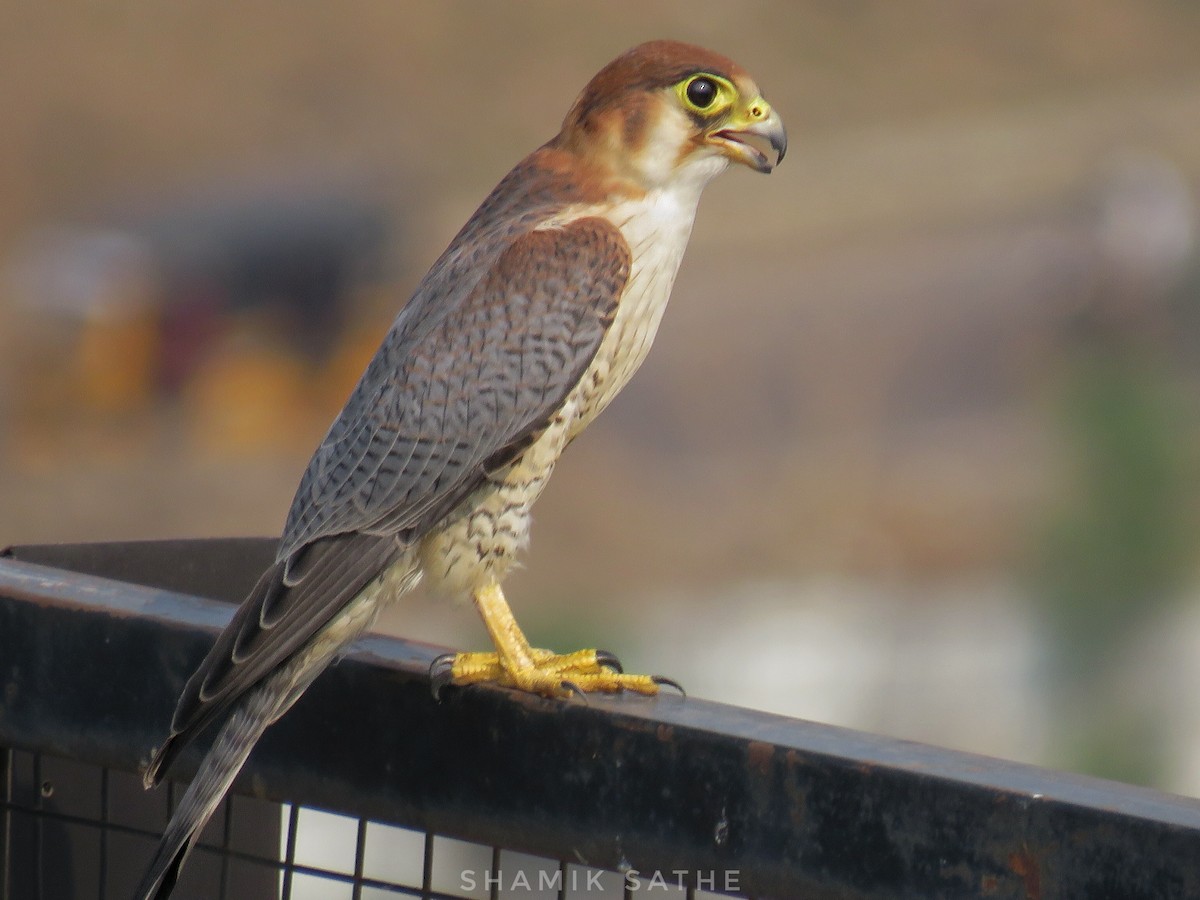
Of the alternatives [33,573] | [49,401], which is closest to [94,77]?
[49,401]

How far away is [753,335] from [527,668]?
14.1 m

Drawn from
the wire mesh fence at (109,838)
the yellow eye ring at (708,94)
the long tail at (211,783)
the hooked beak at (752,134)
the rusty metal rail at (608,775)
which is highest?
the yellow eye ring at (708,94)

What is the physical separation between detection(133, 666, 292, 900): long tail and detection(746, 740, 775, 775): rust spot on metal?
0.72 m

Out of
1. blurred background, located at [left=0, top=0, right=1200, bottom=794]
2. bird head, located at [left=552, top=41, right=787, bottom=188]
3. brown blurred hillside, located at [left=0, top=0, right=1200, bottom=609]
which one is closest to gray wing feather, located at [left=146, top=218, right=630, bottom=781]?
bird head, located at [left=552, top=41, right=787, bottom=188]

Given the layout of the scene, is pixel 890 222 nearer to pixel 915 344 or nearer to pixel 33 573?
pixel 915 344

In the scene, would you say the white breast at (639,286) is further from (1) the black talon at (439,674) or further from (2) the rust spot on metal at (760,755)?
(2) the rust spot on metal at (760,755)

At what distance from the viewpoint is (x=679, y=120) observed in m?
3.08

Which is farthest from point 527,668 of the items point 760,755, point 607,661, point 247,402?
point 247,402

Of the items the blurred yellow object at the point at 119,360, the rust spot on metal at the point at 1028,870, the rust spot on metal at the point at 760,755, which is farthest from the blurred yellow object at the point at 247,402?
the rust spot on metal at the point at 1028,870

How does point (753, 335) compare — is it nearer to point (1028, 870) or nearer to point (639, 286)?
point (639, 286)

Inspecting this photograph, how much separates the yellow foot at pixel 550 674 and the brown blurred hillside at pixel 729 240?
20.0 ft

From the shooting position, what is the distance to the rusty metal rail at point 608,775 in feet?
5.65

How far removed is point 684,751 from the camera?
76.6 inches

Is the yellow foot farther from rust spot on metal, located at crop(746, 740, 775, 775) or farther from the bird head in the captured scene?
the bird head
